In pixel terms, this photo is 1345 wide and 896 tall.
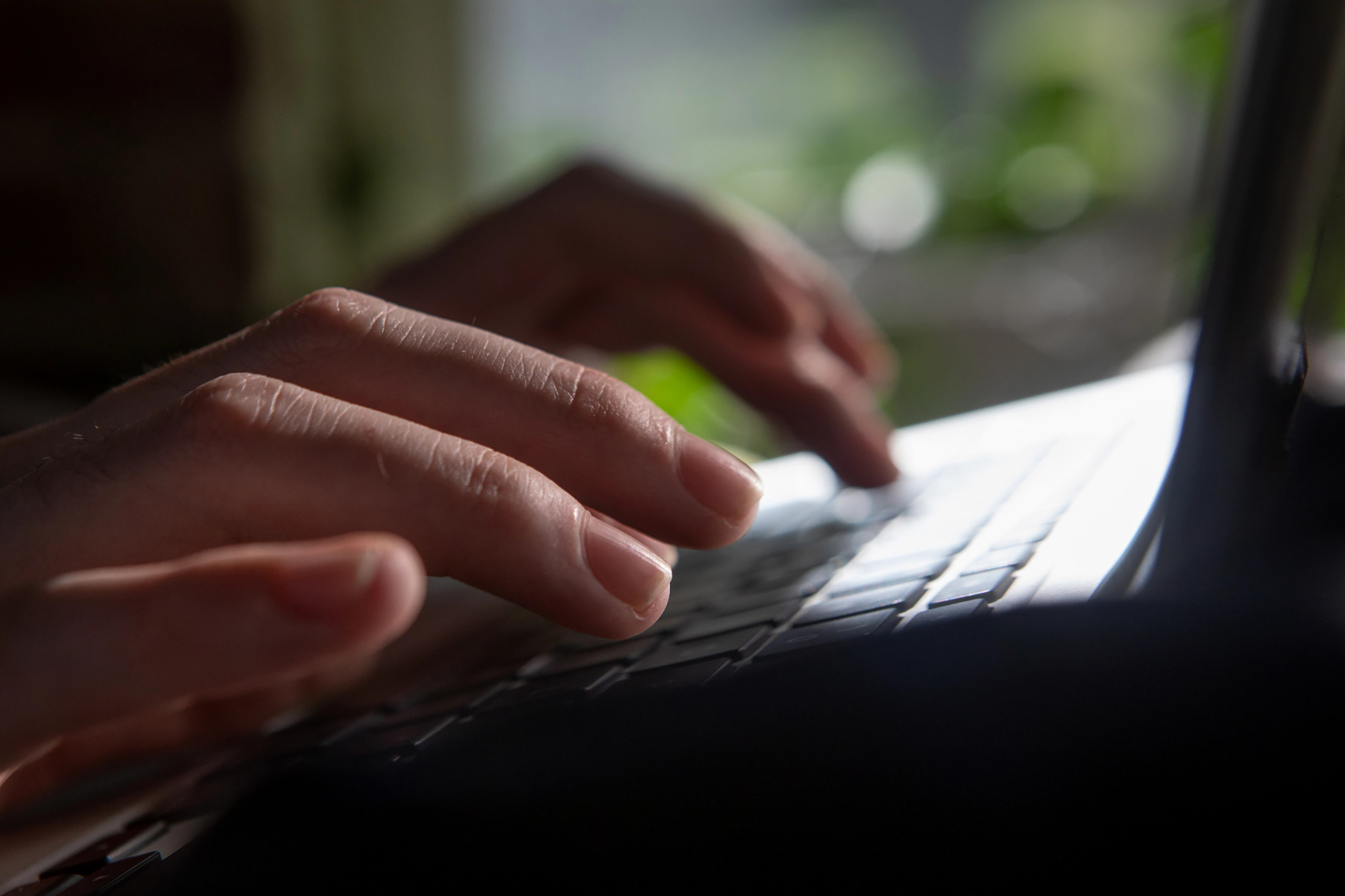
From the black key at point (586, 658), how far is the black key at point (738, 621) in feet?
0.05

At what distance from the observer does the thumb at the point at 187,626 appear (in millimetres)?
224

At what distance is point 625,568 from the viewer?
0.29m

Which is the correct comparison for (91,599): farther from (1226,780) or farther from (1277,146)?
(1277,146)

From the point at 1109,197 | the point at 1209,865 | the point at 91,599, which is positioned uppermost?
the point at 1109,197

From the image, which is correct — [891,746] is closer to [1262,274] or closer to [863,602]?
[863,602]

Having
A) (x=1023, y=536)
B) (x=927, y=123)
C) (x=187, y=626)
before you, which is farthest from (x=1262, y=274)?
(x=927, y=123)

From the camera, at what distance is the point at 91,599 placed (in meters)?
0.25

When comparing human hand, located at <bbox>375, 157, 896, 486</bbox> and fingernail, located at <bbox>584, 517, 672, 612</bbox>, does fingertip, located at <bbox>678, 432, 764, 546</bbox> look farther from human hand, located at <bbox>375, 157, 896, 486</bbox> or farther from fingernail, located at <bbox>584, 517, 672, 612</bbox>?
human hand, located at <bbox>375, 157, 896, 486</bbox>

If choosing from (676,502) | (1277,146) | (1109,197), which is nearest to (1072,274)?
(1109,197)

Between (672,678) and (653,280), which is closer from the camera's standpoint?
(672,678)

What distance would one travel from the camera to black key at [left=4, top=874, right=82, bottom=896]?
231 mm

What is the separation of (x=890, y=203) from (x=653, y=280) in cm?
118

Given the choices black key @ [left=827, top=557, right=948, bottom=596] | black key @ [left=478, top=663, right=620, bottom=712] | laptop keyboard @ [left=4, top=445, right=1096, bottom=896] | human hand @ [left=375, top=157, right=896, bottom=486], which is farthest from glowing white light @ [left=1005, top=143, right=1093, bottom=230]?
black key @ [left=478, top=663, right=620, bottom=712]

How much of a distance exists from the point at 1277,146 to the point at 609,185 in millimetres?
543
